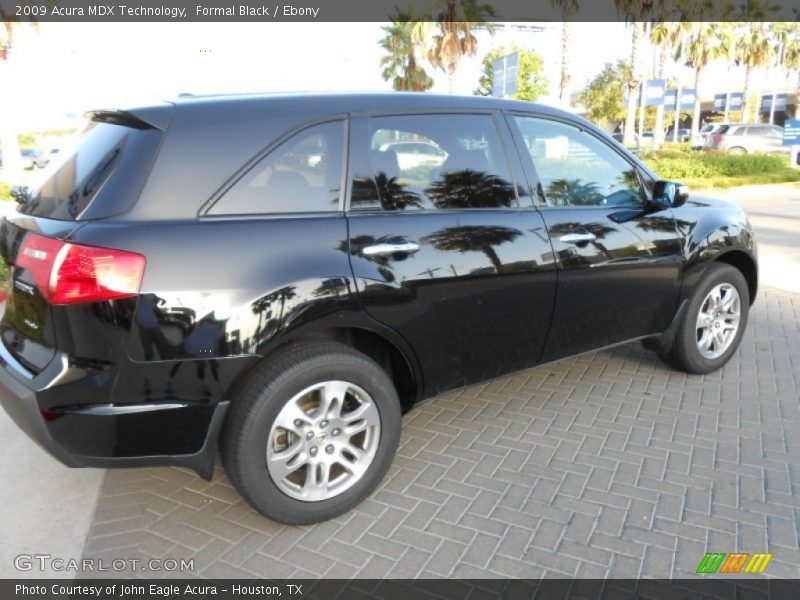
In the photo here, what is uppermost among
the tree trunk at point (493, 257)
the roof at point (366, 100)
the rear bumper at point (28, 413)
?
the roof at point (366, 100)

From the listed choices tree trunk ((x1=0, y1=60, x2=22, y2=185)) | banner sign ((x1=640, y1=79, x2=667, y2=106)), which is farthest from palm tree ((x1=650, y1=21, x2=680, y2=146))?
tree trunk ((x1=0, y1=60, x2=22, y2=185))

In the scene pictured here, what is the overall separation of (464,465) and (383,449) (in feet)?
1.97

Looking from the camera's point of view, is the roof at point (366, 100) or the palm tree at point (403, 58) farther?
the palm tree at point (403, 58)

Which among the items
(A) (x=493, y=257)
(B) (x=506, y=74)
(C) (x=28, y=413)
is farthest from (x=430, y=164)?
(B) (x=506, y=74)

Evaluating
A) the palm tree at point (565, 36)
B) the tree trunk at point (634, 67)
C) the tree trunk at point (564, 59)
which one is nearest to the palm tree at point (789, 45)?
the tree trunk at point (634, 67)

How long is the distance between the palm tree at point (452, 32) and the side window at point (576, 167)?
71.1ft

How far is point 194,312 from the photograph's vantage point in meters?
2.35

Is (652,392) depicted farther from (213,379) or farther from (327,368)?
(213,379)

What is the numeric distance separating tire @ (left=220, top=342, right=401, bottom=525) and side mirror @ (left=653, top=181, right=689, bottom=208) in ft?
7.08

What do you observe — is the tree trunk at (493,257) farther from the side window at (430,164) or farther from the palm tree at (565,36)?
the palm tree at (565,36)

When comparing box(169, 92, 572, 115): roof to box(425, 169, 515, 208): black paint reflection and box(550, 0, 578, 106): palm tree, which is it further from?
box(550, 0, 578, 106): palm tree

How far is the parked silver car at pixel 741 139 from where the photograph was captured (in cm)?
2662

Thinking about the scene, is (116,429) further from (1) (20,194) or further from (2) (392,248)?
(1) (20,194)

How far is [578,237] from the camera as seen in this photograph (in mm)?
3477
